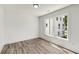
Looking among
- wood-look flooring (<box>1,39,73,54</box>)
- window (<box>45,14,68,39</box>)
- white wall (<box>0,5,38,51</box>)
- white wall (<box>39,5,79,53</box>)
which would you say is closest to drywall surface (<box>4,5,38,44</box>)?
white wall (<box>0,5,38,51</box>)

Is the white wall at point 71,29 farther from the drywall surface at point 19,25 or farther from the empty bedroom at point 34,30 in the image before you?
the drywall surface at point 19,25

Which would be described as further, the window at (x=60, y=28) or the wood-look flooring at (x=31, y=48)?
the window at (x=60, y=28)

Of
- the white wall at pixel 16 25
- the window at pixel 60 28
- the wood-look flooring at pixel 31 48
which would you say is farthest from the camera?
the window at pixel 60 28

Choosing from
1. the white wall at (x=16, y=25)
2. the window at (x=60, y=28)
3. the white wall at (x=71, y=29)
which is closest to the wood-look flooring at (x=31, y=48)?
the white wall at (x=16, y=25)

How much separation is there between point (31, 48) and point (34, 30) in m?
0.61

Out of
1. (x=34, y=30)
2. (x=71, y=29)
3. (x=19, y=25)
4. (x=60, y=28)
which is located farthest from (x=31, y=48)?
(x=71, y=29)

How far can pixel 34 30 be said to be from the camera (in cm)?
278

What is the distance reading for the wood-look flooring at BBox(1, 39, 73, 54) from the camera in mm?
2696

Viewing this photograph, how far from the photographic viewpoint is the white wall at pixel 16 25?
2529mm

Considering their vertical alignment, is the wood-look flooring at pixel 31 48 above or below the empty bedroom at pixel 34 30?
below

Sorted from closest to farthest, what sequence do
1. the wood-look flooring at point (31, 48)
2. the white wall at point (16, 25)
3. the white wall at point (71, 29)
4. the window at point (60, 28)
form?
the white wall at point (16, 25), the wood-look flooring at point (31, 48), the white wall at point (71, 29), the window at point (60, 28)

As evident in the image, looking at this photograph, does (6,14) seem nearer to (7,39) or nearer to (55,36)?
(7,39)

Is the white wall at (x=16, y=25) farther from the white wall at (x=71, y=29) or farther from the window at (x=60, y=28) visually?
the window at (x=60, y=28)
